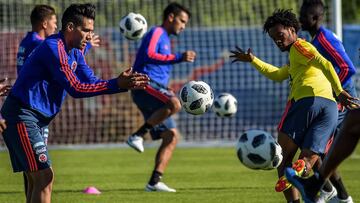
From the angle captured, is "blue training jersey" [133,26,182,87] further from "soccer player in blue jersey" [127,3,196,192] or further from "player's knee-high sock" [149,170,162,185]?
"player's knee-high sock" [149,170,162,185]

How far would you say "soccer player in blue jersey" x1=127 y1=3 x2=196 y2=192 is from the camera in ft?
41.2

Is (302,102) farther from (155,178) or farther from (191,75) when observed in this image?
(191,75)

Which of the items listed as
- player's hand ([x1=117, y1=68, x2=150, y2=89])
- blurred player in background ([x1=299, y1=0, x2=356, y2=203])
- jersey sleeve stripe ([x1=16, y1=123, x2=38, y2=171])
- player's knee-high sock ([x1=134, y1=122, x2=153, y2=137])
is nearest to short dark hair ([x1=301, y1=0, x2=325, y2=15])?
blurred player in background ([x1=299, y1=0, x2=356, y2=203])

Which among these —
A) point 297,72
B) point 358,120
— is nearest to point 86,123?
point 297,72

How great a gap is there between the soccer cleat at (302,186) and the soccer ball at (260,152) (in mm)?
490

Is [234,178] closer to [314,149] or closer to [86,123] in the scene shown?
[314,149]

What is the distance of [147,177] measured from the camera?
14.1 meters

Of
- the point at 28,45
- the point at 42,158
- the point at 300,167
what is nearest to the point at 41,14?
the point at 28,45

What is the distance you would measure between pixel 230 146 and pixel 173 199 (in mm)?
10182

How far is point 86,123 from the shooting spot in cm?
2202

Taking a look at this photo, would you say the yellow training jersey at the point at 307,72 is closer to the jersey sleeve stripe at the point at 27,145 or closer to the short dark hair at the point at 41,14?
the jersey sleeve stripe at the point at 27,145

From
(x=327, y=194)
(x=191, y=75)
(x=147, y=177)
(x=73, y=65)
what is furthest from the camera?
(x=191, y=75)

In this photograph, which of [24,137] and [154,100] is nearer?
[24,137]

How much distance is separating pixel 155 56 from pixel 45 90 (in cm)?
435
